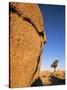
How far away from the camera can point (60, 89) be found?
2438 mm

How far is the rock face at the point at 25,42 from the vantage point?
2.32 m

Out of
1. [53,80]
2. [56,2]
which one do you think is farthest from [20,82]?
[56,2]

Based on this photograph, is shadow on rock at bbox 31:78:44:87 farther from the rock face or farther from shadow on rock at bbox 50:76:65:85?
shadow on rock at bbox 50:76:65:85

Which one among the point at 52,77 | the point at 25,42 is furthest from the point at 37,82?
the point at 25,42

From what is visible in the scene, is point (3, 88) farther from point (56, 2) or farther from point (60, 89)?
point (56, 2)

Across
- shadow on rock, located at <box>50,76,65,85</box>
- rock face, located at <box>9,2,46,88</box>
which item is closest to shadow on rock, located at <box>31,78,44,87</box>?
rock face, located at <box>9,2,46,88</box>

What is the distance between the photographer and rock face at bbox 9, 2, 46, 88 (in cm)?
232

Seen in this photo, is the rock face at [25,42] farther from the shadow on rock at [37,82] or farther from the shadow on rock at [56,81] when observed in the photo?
the shadow on rock at [56,81]

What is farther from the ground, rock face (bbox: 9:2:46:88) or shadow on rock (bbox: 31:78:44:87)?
rock face (bbox: 9:2:46:88)

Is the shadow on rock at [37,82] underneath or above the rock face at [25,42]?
underneath

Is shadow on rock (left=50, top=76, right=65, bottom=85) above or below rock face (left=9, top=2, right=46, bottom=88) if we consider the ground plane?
below

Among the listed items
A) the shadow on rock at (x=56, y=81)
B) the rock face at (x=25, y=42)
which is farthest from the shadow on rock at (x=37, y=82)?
the shadow on rock at (x=56, y=81)

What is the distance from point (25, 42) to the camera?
235 cm

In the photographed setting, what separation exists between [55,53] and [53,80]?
0.29m
